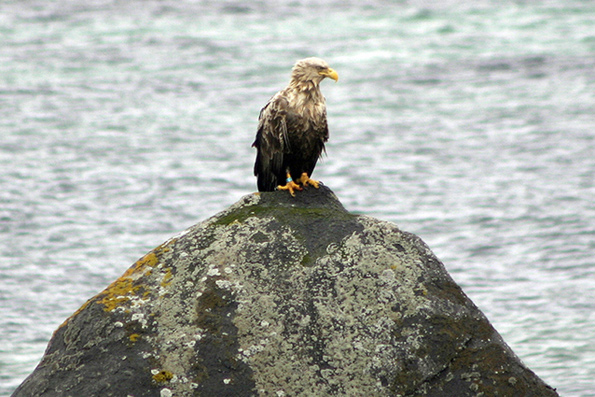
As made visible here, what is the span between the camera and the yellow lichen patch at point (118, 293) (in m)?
5.28

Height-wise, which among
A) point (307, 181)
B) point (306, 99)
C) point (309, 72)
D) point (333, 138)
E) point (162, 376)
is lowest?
point (333, 138)

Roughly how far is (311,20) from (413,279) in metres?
19.3

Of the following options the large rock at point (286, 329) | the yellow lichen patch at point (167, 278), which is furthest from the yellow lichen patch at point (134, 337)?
the yellow lichen patch at point (167, 278)

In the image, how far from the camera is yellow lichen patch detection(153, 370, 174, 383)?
5.03 meters

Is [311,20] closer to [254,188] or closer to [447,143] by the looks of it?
[447,143]

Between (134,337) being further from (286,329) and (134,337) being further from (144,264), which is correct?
(286,329)

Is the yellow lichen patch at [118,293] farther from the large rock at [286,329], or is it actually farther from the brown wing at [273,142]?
the brown wing at [273,142]

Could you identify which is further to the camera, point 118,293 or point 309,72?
point 309,72

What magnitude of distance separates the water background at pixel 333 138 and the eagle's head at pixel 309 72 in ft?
12.8

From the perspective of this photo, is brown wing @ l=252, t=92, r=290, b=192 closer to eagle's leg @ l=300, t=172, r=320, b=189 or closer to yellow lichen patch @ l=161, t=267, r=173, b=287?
eagle's leg @ l=300, t=172, r=320, b=189

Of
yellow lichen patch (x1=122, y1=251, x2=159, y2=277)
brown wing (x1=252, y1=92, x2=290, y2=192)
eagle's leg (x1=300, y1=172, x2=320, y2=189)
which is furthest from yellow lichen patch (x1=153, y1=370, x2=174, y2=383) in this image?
brown wing (x1=252, y1=92, x2=290, y2=192)

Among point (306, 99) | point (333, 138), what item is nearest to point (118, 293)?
point (306, 99)

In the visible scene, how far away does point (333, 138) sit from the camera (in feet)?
56.0

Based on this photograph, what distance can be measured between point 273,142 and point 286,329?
1.99 metres
